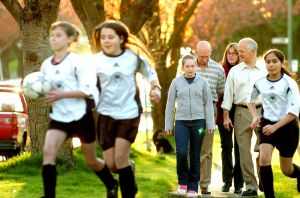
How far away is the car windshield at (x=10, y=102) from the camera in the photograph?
2128 cm

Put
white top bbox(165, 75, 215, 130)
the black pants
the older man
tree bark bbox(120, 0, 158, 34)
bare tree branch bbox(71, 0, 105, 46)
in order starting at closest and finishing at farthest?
white top bbox(165, 75, 215, 130)
the older man
the black pants
bare tree branch bbox(71, 0, 105, 46)
tree bark bbox(120, 0, 158, 34)

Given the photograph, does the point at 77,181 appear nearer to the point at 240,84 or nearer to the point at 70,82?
the point at 240,84

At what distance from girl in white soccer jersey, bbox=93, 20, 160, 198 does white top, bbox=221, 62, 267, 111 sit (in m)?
3.34

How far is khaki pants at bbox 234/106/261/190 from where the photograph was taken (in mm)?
13359

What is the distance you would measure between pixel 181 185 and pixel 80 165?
9.74 ft

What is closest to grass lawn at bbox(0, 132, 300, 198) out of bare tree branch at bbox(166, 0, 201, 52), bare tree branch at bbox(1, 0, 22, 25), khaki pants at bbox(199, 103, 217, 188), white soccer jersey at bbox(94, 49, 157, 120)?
khaki pants at bbox(199, 103, 217, 188)

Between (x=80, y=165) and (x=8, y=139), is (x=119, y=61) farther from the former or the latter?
(x=8, y=139)

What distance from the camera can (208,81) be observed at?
13492mm

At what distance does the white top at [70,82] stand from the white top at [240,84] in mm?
4024

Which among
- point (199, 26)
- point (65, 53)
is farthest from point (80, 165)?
point (199, 26)

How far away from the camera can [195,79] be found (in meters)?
12.8

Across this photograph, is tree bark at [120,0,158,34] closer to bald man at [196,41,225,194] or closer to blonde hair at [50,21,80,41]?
bald man at [196,41,225,194]

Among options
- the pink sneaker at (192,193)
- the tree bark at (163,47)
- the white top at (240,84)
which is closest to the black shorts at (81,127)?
the pink sneaker at (192,193)

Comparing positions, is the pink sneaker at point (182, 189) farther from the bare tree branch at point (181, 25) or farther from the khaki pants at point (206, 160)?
the bare tree branch at point (181, 25)
